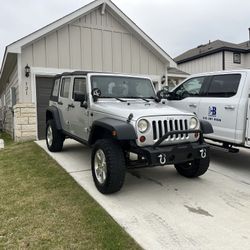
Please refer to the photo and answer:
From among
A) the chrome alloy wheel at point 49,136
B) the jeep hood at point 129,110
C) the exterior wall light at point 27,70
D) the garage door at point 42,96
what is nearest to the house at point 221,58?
the garage door at point 42,96

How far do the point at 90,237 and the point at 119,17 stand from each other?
1002 cm

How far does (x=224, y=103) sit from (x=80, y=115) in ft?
9.37

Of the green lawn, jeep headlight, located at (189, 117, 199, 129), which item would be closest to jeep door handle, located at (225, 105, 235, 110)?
jeep headlight, located at (189, 117, 199, 129)

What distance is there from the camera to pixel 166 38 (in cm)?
3048

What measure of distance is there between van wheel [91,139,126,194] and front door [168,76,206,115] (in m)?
2.66

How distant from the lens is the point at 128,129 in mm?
4258

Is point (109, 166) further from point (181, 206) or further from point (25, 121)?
point (25, 121)

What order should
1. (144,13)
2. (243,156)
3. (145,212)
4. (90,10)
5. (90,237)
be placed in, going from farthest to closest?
(144,13), (90,10), (243,156), (145,212), (90,237)

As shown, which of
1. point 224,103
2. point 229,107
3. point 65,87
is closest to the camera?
point 229,107

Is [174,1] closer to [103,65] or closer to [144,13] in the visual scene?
[144,13]

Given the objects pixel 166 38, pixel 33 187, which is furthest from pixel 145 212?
pixel 166 38

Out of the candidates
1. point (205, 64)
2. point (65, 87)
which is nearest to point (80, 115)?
point (65, 87)

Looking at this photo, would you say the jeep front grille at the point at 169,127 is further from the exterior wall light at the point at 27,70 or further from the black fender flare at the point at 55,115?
the exterior wall light at the point at 27,70

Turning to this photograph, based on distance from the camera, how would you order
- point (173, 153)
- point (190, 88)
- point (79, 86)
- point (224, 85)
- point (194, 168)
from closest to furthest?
point (173, 153)
point (194, 168)
point (224, 85)
point (79, 86)
point (190, 88)
